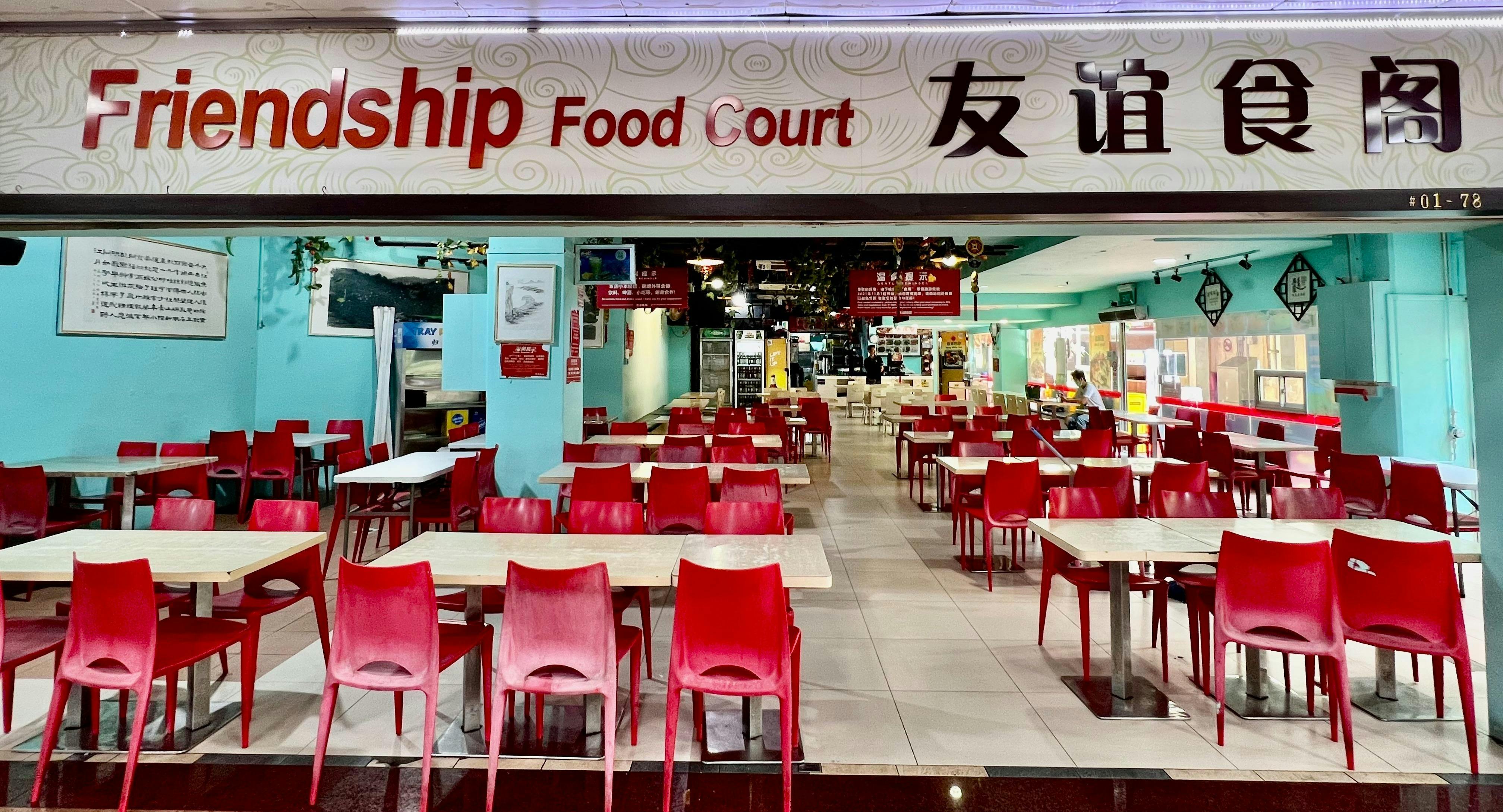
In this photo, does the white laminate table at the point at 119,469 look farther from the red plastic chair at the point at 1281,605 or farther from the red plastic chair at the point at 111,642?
the red plastic chair at the point at 1281,605

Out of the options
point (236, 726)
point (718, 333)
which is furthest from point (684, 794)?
point (718, 333)

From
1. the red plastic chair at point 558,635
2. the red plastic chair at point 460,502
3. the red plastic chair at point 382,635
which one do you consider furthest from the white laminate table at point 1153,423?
the red plastic chair at point 382,635

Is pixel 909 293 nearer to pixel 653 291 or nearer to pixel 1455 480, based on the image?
pixel 653 291

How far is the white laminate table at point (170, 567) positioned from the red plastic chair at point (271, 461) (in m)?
3.66

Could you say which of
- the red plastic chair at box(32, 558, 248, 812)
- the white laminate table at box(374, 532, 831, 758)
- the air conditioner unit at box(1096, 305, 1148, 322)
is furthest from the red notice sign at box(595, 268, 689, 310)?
the air conditioner unit at box(1096, 305, 1148, 322)

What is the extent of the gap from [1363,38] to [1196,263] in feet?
27.6

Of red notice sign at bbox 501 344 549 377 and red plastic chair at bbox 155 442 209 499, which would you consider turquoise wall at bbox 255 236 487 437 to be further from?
red notice sign at bbox 501 344 549 377

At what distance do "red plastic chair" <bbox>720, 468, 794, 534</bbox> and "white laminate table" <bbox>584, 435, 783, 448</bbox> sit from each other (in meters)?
1.97

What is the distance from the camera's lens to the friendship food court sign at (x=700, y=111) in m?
3.00

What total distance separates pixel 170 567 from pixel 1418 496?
6.97 meters

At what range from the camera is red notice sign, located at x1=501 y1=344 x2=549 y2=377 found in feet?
21.1

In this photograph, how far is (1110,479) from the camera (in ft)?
17.3

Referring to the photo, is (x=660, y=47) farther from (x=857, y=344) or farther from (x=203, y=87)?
(x=857, y=344)

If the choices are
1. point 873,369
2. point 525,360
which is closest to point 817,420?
point 525,360
